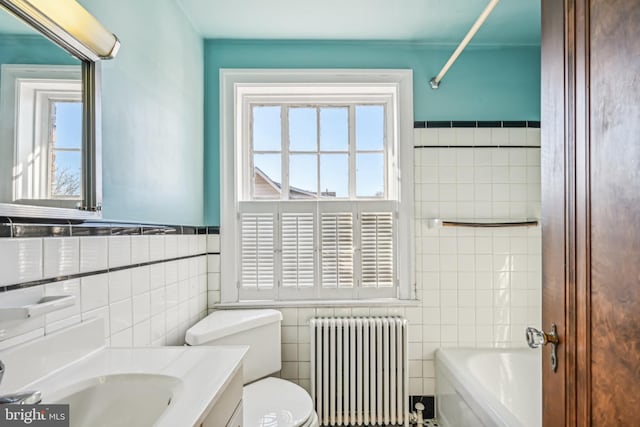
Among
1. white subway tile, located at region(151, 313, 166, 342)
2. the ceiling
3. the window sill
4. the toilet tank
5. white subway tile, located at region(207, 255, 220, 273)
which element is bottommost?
the toilet tank

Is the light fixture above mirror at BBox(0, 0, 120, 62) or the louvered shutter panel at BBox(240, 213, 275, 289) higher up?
the light fixture above mirror at BBox(0, 0, 120, 62)

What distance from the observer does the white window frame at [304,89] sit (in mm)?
2266

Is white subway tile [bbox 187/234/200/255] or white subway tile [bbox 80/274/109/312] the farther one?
white subway tile [bbox 187/234/200/255]

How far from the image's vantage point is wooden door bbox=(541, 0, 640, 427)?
2.39 ft

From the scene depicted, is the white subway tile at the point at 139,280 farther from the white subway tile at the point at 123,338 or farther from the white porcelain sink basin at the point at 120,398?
the white porcelain sink basin at the point at 120,398

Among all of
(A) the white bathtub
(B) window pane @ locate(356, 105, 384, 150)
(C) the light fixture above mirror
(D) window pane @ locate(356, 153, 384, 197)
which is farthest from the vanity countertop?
(B) window pane @ locate(356, 105, 384, 150)

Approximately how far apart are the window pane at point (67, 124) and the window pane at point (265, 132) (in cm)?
135

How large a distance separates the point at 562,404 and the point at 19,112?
1.50 m

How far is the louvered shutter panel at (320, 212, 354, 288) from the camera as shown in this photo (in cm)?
231

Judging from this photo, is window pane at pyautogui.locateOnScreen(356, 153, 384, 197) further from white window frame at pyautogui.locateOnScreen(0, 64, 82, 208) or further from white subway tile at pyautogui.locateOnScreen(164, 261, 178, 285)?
white window frame at pyautogui.locateOnScreen(0, 64, 82, 208)

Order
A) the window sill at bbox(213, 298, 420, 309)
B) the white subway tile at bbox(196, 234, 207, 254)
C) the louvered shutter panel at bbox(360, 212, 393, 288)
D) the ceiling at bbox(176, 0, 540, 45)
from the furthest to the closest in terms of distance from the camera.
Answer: the louvered shutter panel at bbox(360, 212, 393, 288), the window sill at bbox(213, 298, 420, 309), the white subway tile at bbox(196, 234, 207, 254), the ceiling at bbox(176, 0, 540, 45)

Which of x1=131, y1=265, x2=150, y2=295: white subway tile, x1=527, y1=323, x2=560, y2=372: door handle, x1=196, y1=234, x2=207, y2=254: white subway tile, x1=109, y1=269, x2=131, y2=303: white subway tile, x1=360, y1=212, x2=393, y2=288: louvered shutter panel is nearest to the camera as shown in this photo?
x1=527, y1=323, x2=560, y2=372: door handle

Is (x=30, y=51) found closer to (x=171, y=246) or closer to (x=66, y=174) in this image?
(x=66, y=174)

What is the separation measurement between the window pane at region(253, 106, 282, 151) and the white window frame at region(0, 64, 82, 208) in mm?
1404
